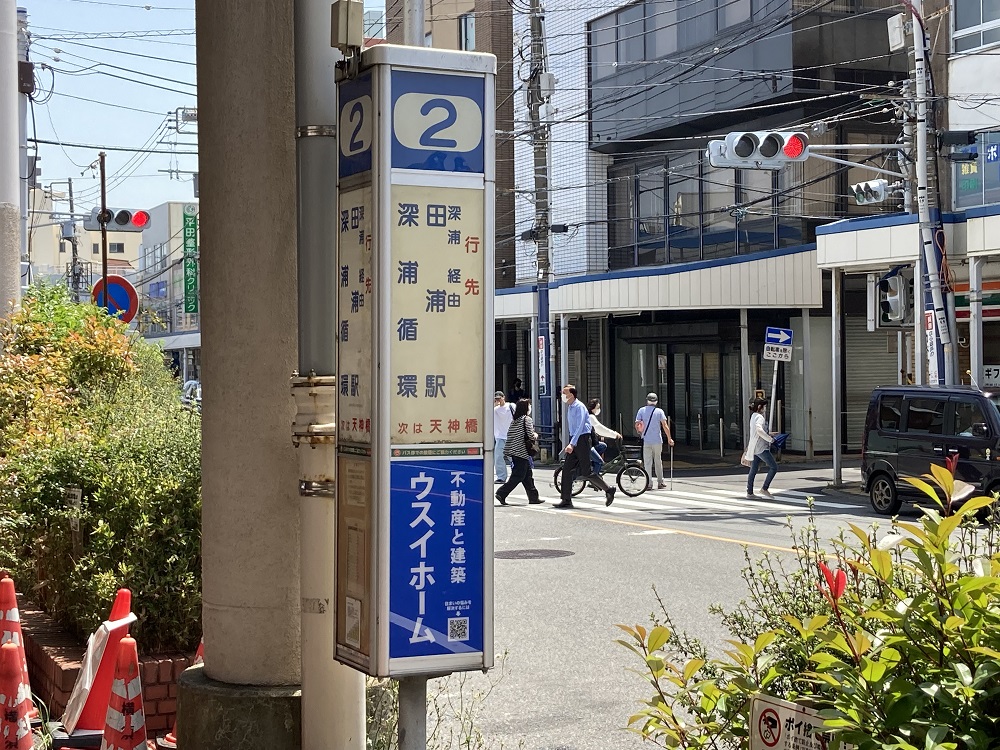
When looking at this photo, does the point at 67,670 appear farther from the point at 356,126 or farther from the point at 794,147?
the point at 794,147

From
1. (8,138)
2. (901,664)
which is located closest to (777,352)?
(8,138)

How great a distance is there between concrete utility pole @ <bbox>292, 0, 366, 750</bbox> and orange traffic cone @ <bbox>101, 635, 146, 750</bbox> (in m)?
1.10

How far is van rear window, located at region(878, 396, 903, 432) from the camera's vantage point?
2028 cm

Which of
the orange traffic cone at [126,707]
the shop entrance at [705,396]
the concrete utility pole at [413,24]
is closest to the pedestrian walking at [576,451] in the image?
the shop entrance at [705,396]

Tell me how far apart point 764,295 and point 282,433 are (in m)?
26.9

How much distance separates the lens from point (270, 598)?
454 cm

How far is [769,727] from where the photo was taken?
3162mm

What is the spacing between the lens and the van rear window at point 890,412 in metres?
20.3

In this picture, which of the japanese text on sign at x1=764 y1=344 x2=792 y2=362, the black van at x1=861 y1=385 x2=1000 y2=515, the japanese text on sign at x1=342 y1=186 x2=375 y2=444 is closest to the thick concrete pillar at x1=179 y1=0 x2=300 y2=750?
the japanese text on sign at x1=342 y1=186 x2=375 y2=444

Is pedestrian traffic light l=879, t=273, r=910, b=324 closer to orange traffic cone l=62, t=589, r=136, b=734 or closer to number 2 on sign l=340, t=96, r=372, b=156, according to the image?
orange traffic cone l=62, t=589, r=136, b=734

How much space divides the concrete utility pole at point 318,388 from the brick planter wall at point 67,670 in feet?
5.64

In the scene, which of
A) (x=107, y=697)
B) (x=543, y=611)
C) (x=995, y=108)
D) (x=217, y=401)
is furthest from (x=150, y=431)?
(x=995, y=108)

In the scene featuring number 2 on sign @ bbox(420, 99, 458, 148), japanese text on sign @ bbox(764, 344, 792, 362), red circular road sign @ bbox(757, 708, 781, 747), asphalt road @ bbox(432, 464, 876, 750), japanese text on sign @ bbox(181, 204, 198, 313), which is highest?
japanese text on sign @ bbox(181, 204, 198, 313)

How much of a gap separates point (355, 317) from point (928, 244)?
1988 centimetres
